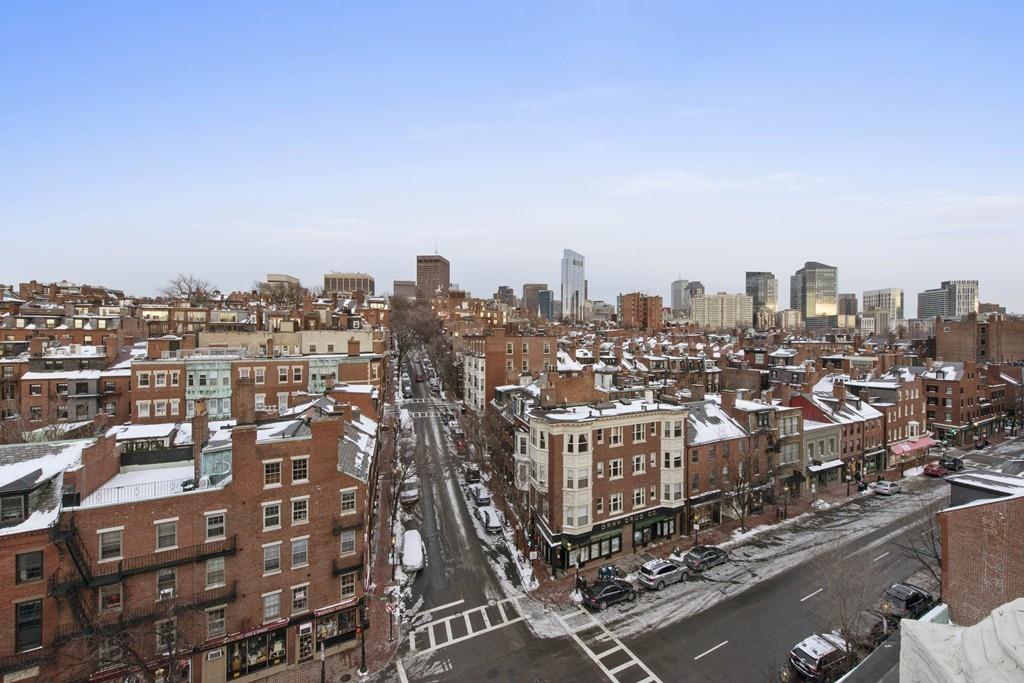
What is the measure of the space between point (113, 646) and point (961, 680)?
2938cm

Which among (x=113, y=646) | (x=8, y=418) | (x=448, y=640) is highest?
(x=8, y=418)

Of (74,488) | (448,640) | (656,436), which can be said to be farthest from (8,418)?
(656,436)

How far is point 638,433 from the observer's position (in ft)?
126

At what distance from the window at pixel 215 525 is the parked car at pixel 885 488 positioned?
185 ft

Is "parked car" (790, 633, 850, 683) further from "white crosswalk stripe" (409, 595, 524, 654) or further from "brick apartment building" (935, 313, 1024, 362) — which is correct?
"brick apartment building" (935, 313, 1024, 362)

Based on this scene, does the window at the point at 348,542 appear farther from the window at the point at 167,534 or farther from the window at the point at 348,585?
the window at the point at 167,534

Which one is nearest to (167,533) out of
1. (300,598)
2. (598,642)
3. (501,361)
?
(300,598)

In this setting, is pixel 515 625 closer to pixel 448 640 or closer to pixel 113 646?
pixel 448 640

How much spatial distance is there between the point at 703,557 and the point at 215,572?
29897mm

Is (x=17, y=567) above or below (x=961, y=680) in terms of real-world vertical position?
below

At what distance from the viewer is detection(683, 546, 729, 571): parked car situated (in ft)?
110

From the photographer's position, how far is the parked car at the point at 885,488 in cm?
4822

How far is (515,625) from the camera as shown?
28.2 meters

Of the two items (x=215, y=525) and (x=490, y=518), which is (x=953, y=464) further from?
(x=215, y=525)
